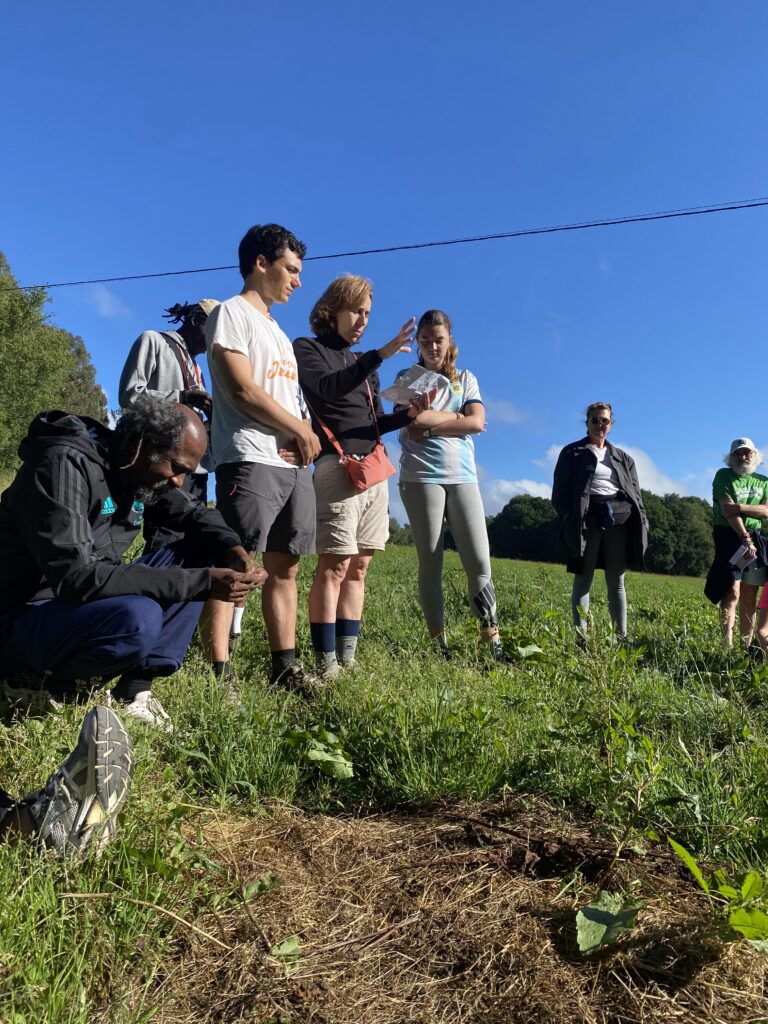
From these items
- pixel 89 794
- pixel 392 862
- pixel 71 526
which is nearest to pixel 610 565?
pixel 392 862

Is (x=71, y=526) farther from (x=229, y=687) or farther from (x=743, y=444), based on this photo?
(x=743, y=444)

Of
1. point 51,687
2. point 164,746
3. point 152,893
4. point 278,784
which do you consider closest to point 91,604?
point 51,687

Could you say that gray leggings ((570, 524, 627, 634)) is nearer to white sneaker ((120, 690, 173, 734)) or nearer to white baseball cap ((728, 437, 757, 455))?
white baseball cap ((728, 437, 757, 455))

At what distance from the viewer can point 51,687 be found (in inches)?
107

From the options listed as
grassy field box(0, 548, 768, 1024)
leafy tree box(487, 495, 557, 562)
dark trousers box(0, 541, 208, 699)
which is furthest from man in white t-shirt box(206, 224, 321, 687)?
leafy tree box(487, 495, 557, 562)

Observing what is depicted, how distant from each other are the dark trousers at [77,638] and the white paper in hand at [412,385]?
2.33m

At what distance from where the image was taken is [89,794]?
5.72 feet

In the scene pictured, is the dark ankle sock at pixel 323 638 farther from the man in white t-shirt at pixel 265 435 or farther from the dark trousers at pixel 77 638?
the dark trousers at pixel 77 638

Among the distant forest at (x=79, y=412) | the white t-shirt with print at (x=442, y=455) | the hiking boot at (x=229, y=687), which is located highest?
the distant forest at (x=79, y=412)

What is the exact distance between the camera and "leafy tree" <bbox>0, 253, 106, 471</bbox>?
38562 millimetres

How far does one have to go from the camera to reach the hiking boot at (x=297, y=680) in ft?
11.0

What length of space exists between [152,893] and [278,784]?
722mm

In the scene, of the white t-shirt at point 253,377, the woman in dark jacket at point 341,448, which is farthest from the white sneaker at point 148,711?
the white t-shirt at point 253,377

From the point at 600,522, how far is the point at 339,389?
113 inches
